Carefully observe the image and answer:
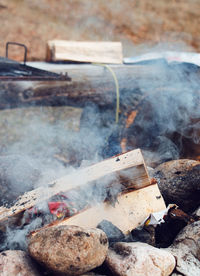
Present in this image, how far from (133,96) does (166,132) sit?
1065 millimetres

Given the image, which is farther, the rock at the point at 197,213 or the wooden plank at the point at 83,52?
the wooden plank at the point at 83,52

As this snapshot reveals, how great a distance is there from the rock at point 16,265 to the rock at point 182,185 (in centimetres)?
164

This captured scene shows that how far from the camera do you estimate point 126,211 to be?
2.65 meters

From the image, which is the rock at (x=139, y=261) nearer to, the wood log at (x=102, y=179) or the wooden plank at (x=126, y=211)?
the wooden plank at (x=126, y=211)

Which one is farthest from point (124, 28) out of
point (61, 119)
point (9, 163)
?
point (9, 163)

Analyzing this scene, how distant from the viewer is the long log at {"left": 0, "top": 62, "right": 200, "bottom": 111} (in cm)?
521

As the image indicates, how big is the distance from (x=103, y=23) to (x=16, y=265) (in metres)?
9.26

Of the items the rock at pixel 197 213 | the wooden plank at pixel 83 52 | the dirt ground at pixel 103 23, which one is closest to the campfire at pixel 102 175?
the rock at pixel 197 213

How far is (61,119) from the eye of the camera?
6012 millimetres

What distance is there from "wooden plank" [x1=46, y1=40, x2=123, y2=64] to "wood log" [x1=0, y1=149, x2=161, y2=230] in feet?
12.7

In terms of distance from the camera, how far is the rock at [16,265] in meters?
1.97

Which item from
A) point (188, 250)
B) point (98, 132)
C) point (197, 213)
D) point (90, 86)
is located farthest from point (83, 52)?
point (188, 250)

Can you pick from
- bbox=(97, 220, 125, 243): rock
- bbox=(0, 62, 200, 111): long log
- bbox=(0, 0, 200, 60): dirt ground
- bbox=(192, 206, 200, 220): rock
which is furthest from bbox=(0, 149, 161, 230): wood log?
bbox=(0, 0, 200, 60): dirt ground

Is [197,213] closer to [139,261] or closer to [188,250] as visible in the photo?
[188,250]
